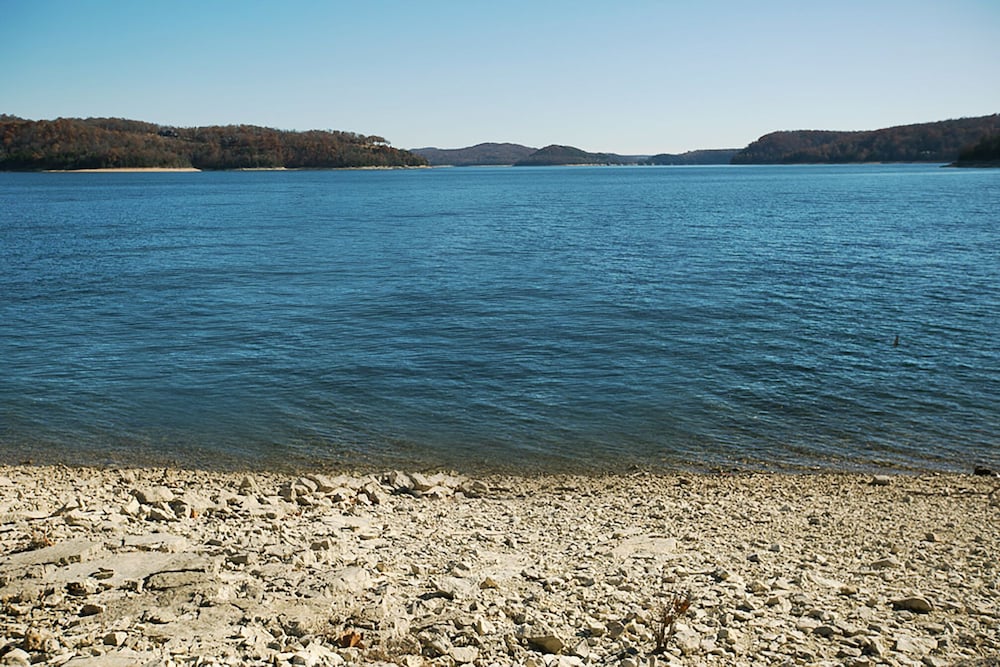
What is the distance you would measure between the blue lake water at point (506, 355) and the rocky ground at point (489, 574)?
231 centimetres

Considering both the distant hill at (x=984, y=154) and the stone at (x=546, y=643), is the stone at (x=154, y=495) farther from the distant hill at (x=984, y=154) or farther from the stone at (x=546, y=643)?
the distant hill at (x=984, y=154)

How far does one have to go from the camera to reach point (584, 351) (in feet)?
67.5

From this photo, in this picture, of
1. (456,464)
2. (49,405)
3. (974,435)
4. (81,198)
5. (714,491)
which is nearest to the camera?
(714,491)

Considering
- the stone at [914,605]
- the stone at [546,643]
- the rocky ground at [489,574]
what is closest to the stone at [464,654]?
the rocky ground at [489,574]

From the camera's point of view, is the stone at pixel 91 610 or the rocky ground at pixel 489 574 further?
the stone at pixel 91 610

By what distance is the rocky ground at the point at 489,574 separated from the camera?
21.2 ft

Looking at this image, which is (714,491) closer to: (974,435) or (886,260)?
(974,435)

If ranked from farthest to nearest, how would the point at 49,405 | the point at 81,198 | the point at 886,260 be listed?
1. the point at 81,198
2. the point at 886,260
3. the point at 49,405

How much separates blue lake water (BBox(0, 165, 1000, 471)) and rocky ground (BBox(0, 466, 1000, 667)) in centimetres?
231

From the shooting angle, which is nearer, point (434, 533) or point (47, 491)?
point (434, 533)

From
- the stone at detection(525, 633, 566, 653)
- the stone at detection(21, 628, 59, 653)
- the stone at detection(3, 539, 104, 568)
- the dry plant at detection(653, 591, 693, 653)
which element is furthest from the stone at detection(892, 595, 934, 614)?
the stone at detection(3, 539, 104, 568)

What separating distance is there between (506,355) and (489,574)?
1225cm

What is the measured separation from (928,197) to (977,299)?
6432 centimetres

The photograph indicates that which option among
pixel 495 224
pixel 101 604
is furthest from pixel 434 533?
pixel 495 224
